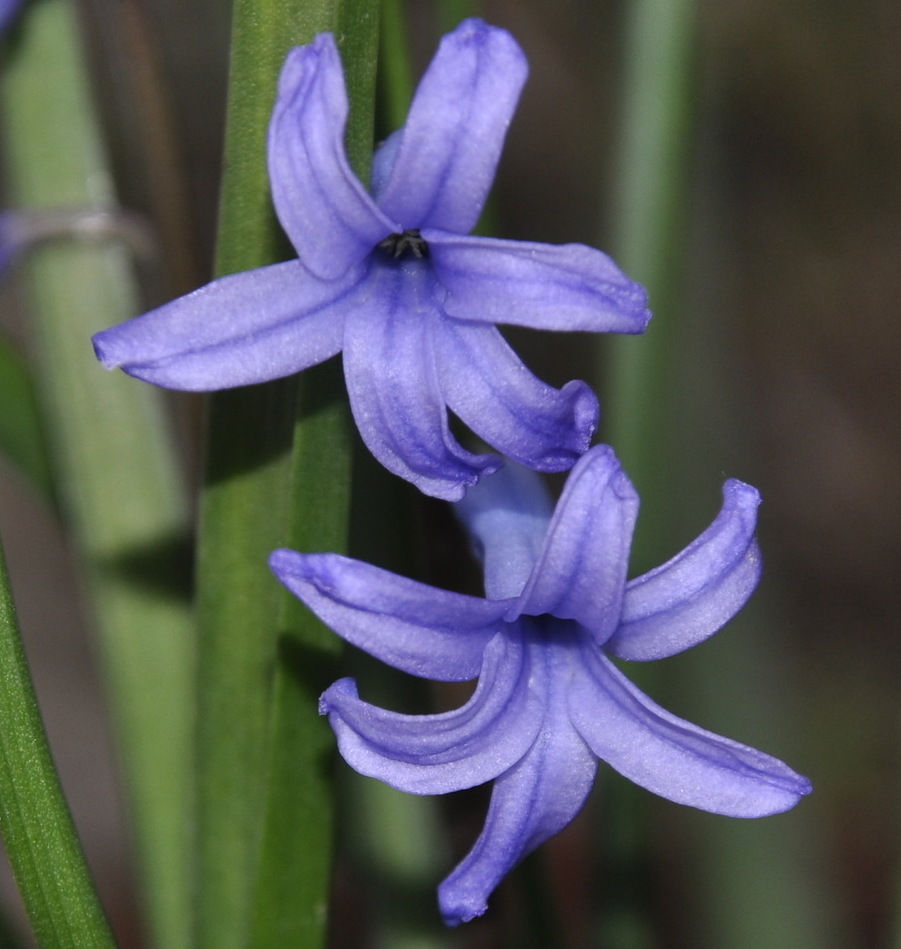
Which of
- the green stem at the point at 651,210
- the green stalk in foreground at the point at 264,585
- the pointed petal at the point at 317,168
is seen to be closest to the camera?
the pointed petal at the point at 317,168

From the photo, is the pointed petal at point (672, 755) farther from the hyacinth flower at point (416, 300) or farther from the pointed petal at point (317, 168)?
the pointed petal at point (317, 168)

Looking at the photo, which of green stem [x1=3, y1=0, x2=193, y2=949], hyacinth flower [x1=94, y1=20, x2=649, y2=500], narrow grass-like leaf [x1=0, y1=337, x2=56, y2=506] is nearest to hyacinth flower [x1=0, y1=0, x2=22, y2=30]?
green stem [x1=3, y1=0, x2=193, y2=949]

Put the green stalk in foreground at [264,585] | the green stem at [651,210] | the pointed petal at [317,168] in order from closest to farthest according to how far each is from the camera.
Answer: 1. the pointed petal at [317,168]
2. the green stalk in foreground at [264,585]
3. the green stem at [651,210]

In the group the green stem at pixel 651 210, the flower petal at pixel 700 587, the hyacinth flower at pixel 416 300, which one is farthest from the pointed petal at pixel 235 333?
the green stem at pixel 651 210

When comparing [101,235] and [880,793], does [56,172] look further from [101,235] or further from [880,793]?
[880,793]

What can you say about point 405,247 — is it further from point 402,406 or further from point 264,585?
point 264,585

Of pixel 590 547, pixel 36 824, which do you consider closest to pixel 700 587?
pixel 590 547

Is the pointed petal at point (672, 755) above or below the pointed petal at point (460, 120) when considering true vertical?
below
